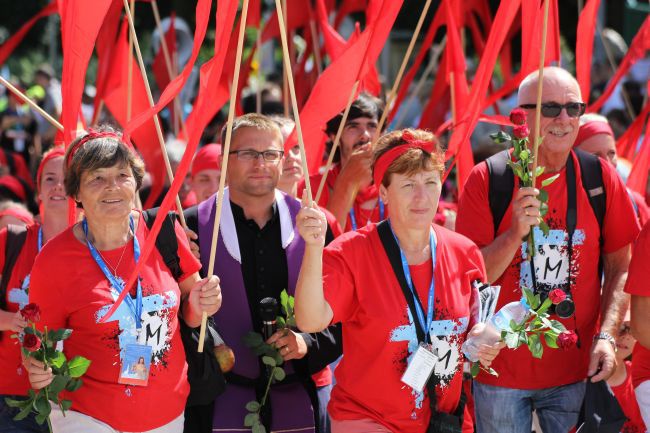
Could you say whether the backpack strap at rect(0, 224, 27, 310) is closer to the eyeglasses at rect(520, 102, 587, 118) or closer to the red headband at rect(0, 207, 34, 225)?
the red headband at rect(0, 207, 34, 225)

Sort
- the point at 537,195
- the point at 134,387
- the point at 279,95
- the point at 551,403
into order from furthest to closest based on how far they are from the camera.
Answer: the point at 279,95
the point at 551,403
the point at 537,195
the point at 134,387

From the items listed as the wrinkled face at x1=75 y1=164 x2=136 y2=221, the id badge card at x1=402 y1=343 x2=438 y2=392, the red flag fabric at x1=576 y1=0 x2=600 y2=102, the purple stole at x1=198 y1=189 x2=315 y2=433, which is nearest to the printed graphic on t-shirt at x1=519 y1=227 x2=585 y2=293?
the id badge card at x1=402 y1=343 x2=438 y2=392

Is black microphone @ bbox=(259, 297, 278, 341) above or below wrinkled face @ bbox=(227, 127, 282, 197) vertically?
below

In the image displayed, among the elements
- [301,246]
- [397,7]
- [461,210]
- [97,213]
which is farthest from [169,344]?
[397,7]

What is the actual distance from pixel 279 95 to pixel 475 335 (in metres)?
7.65

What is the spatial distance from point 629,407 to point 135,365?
100 inches

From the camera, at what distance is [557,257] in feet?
15.7

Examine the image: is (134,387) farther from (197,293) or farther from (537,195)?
(537,195)

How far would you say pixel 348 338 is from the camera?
13.9 ft

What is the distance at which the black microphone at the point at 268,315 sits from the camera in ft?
14.8

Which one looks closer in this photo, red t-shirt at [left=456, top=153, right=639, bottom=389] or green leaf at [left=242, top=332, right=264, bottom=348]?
green leaf at [left=242, top=332, right=264, bottom=348]

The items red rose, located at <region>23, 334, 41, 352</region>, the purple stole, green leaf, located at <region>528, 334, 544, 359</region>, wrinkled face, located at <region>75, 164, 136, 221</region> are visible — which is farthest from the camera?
the purple stole

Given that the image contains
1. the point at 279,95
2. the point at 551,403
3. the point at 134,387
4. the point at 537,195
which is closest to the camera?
the point at 134,387

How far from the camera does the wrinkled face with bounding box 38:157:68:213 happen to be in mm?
5109
